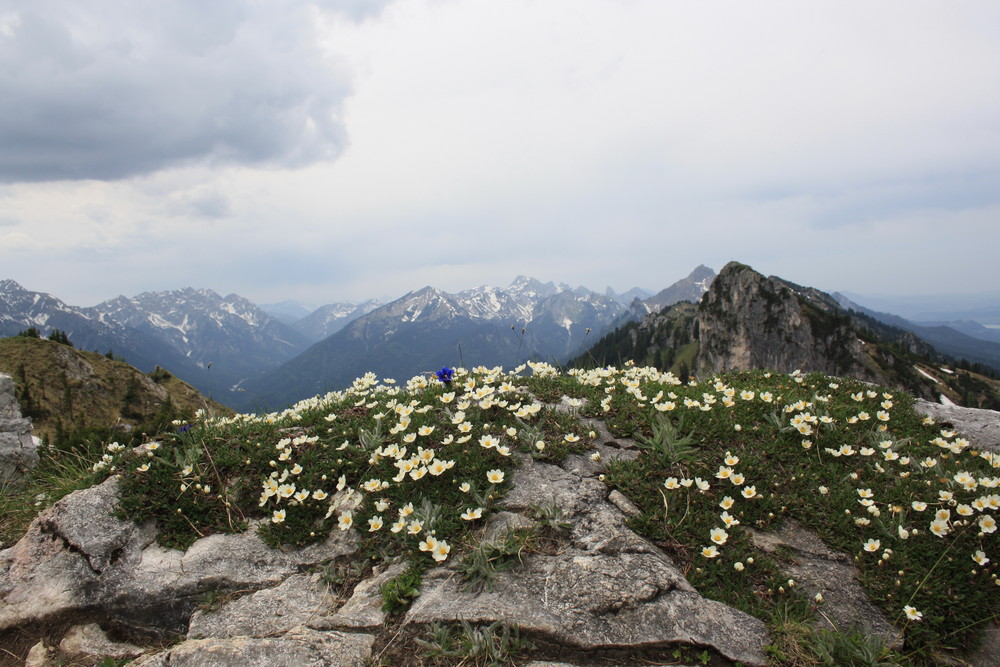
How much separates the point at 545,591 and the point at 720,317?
5726 inches

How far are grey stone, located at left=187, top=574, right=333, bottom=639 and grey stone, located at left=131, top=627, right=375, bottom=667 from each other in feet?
0.65

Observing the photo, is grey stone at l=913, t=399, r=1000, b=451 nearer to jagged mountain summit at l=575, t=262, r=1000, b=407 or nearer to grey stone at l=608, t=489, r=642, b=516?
grey stone at l=608, t=489, r=642, b=516

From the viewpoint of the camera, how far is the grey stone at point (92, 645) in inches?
157

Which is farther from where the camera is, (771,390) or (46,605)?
(771,390)

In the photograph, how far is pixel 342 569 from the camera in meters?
4.55

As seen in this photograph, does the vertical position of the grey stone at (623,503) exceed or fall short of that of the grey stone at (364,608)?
it exceeds it

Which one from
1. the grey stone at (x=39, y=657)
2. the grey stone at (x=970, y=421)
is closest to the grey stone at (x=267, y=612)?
the grey stone at (x=39, y=657)

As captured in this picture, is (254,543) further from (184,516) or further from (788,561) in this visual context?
(788,561)

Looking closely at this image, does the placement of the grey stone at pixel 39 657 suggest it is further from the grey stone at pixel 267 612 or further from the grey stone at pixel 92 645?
the grey stone at pixel 267 612

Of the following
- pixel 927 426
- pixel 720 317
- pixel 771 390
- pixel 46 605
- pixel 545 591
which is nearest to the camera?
pixel 545 591

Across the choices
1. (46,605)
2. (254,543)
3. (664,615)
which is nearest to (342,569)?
(254,543)

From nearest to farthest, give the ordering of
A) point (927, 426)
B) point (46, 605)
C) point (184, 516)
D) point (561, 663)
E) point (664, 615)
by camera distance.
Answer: point (561, 663)
point (664, 615)
point (46, 605)
point (184, 516)
point (927, 426)

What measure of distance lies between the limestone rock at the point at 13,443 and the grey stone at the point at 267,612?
6.26 m

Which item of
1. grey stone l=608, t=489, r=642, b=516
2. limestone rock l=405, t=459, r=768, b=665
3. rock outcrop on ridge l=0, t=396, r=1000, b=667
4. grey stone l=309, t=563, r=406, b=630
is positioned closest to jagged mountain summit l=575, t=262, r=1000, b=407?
grey stone l=608, t=489, r=642, b=516
